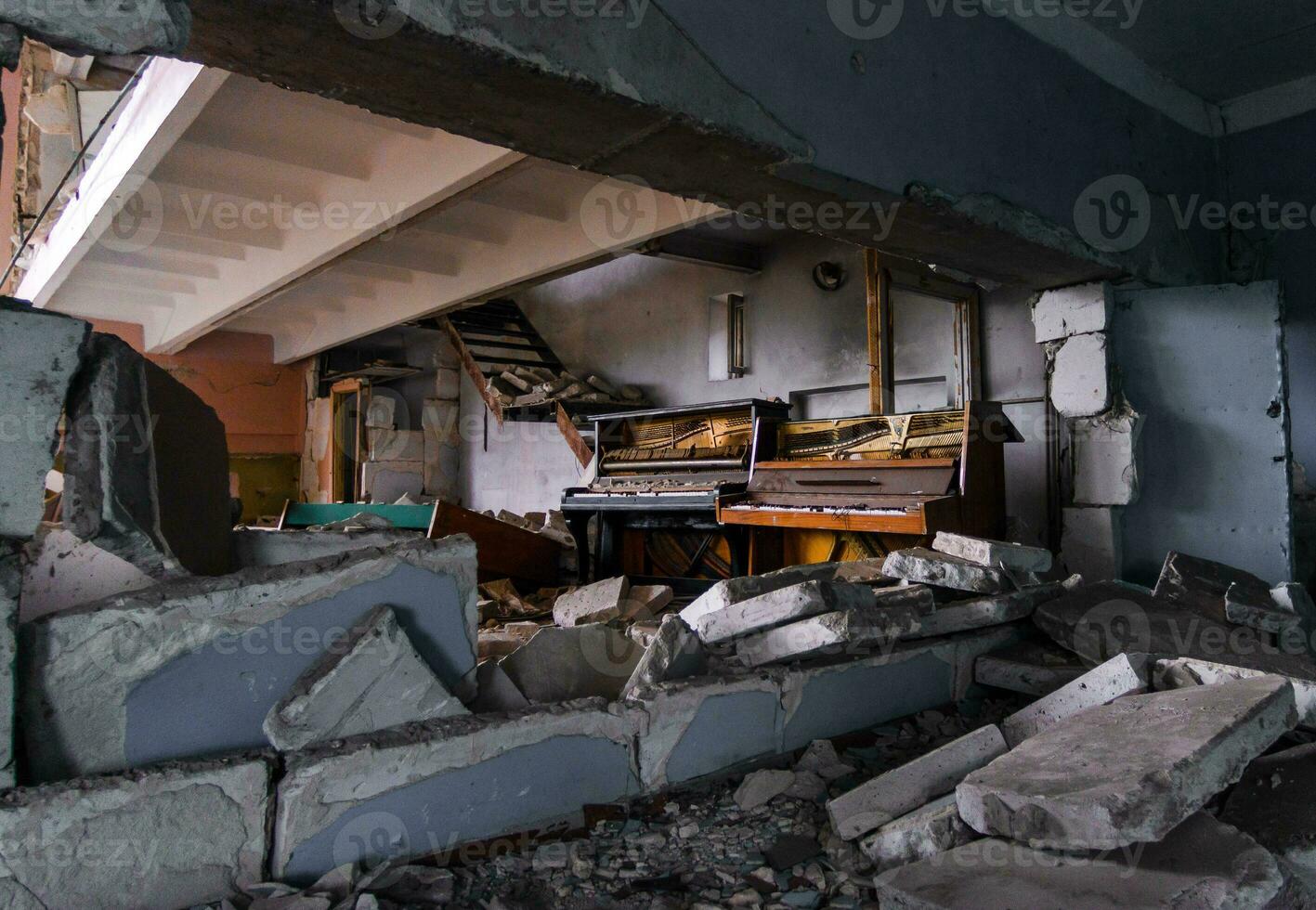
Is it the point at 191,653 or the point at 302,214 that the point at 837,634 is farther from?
the point at 302,214

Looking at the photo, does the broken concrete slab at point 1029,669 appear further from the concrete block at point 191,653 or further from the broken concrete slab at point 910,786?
the concrete block at point 191,653

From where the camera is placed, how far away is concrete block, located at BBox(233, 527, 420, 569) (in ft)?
7.55

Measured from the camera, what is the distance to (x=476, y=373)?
898 cm

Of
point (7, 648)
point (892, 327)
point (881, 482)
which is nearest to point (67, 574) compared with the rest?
point (7, 648)

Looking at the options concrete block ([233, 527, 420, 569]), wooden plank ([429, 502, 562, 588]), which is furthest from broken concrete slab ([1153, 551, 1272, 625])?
wooden plank ([429, 502, 562, 588])

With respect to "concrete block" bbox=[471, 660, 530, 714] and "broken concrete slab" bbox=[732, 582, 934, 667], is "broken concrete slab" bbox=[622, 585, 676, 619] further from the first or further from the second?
"concrete block" bbox=[471, 660, 530, 714]

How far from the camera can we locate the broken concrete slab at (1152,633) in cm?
317

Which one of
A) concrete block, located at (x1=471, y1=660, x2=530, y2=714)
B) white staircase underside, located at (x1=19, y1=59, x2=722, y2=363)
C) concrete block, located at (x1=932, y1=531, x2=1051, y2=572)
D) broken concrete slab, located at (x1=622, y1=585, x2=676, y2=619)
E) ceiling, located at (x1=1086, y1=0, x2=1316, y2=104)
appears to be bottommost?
broken concrete slab, located at (x1=622, y1=585, x2=676, y2=619)

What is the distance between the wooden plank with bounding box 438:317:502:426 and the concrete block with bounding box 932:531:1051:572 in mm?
5725

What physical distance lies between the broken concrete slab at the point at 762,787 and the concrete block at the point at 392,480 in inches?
349

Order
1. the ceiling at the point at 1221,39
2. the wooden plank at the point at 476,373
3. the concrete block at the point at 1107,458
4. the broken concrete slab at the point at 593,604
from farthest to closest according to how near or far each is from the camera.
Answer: the wooden plank at the point at 476,373 < the broken concrete slab at the point at 593,604 < the concrete block at the point at 1107,458 < the ceiling at the point at 1221,39

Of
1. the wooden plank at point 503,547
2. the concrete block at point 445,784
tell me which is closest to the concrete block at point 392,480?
the wooden plank at point 503,547

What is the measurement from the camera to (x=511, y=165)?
440 centimetres

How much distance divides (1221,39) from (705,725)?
14.5 feet
